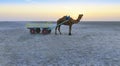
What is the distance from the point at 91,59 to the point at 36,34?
1610 cm

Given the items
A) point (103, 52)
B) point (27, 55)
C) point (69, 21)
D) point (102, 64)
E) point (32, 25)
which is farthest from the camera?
point (32, 25)

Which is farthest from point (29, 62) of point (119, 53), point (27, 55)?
point (119, 53)

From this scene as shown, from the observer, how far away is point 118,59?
1619cm

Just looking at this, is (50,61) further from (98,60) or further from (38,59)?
(98,60)

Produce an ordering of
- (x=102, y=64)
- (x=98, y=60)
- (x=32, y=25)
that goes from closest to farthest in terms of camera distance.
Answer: (x=102, y=64)
(x=98, y=60)
(x=32, y=25)

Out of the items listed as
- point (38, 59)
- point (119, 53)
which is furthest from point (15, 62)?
point (119, 53)

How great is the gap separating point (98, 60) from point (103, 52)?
9.73 ft

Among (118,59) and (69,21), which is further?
(69,21)

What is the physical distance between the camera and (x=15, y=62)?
604 inches

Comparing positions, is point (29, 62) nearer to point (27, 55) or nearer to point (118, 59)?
point (27, 55)

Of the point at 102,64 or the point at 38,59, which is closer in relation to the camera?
the point at 102,64

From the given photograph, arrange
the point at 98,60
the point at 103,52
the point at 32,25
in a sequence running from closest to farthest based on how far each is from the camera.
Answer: the point at 98,60
the point at 103,52
the point at 32,25

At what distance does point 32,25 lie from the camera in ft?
104

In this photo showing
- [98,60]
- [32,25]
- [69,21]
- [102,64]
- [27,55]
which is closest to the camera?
[102,64]
